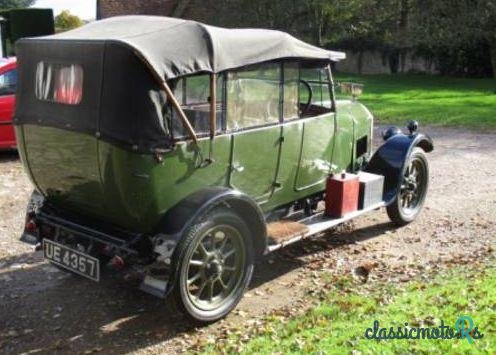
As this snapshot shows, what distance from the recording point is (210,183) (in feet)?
15.5

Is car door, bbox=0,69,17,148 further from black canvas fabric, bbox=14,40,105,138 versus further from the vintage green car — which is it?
black canvas fabric, bbox=14,40,105,138

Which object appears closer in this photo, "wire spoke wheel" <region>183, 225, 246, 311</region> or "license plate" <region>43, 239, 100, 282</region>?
"license plate" <region>43, 239, 100, 282</region>

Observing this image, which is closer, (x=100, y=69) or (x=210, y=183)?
(x=100, y=69)

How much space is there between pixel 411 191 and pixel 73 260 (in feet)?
13.2

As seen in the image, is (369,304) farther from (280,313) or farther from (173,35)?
(173,35)

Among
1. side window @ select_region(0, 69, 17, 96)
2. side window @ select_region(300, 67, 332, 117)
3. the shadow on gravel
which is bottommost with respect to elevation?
the shadow on gravel

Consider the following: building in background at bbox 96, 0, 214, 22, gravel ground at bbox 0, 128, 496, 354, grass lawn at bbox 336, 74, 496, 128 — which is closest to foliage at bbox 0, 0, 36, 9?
building in background at bbox 96, 0, 214, 22

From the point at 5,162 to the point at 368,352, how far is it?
7880 mm

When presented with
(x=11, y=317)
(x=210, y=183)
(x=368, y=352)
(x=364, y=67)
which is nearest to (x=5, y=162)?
(x=11, y=317)

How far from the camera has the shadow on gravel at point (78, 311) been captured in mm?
4441

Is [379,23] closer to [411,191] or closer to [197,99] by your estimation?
[411,191]

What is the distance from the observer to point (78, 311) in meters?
4.95

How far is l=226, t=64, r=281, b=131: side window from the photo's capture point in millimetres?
4949

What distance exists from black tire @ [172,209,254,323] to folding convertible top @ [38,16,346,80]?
1112mm
